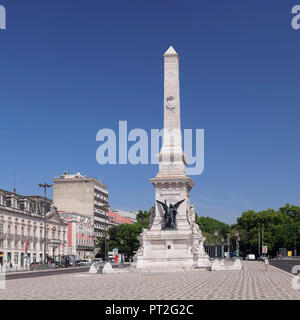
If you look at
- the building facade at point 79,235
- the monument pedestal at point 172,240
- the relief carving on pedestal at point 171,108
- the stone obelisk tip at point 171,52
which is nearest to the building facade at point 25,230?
the building facade at point 79,235

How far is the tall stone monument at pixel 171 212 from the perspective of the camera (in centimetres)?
4569

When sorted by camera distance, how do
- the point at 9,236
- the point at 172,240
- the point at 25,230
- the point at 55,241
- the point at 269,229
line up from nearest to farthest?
1. the point at 172,240
2. the point at 9,236
3. the point at 25,230
4. the point at 55,241
5. the point at 269,229

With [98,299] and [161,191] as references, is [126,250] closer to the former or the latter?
[161,191]

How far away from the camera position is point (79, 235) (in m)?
109

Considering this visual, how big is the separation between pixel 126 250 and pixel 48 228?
19839 mm

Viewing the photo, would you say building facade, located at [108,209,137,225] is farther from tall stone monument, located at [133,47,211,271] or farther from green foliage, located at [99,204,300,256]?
tall stone monument, located at [133,47,211,271]

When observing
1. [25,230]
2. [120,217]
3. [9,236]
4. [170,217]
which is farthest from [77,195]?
[170,217]

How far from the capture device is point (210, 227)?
151500 millimetres

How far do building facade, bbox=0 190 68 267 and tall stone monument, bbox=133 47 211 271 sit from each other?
3153cm

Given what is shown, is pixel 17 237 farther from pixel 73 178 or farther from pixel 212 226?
pixel 212 226

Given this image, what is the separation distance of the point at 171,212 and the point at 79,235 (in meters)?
65.6

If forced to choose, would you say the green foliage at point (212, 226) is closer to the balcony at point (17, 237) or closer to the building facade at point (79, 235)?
the building facade at point (79, 235)

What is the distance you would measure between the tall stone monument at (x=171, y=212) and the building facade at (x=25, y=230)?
31531 millimetres
